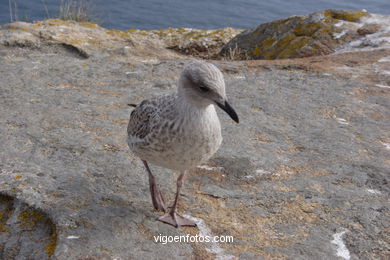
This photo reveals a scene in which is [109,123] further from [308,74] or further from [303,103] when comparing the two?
[308,74]

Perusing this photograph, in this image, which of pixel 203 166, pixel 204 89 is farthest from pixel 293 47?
pixel 204 89

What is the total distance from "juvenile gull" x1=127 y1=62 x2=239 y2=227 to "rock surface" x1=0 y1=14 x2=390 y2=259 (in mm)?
523

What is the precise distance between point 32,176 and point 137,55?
163 inches

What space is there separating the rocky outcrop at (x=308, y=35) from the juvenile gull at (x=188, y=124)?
537 cm

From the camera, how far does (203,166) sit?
15.3 feet

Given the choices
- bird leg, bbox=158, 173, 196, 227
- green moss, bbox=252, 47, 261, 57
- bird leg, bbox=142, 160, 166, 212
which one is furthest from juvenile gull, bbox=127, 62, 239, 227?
green moss, bbox=252, 47, 261, 57

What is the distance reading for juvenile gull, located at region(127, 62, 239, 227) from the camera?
335cm

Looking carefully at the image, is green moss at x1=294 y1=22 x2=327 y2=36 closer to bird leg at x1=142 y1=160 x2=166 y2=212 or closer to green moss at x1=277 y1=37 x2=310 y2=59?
green moss at x1=277 y1=37 x2=310 y2=59

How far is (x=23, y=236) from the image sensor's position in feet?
10.8

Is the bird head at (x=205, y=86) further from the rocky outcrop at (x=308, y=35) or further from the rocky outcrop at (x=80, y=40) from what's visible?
the rocky outcrop at (x=308, y=35)

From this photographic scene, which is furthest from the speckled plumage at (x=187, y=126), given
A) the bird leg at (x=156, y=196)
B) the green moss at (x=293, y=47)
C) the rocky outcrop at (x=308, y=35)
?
the rocky outcrop at (x=308, y=35)

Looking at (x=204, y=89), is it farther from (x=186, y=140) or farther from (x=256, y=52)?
(x=256, y=52)

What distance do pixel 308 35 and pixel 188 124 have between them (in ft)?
19.7

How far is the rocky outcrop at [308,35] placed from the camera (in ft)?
27.3
